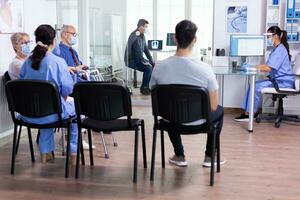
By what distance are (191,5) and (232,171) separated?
5048mm

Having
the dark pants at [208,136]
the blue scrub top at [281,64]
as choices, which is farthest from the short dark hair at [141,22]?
the dark pants at [208,136]

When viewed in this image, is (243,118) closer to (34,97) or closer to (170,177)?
(170,177)

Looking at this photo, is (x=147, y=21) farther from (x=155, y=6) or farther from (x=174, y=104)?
(x=174, y=104)

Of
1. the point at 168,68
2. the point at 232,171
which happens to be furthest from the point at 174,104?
the point at 232,171

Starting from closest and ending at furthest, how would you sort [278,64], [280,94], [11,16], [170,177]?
1. [170,177]
2. [11,16]
3. [280,94]
4. [278,64]

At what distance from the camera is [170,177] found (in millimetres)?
3496

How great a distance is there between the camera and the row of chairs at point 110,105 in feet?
10.4

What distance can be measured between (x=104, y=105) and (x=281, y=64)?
3.20 m

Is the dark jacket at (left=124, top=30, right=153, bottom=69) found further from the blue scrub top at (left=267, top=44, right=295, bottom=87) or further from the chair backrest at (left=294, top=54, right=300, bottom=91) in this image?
the chair backrest at (left=294, top=54, right=300, bottom=91)

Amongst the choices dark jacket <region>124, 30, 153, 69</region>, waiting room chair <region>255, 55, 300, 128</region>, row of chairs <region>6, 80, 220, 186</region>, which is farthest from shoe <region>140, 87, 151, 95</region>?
row of chairs <region>6, 80, 220, 186</region>

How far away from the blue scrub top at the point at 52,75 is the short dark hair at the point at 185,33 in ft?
3.33

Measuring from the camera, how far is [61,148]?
4.40 meters

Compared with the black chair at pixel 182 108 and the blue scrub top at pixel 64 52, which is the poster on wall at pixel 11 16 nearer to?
the blue scrub top at pixel 64 52

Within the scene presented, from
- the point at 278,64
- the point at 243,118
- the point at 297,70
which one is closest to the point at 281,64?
the point at 278,64
